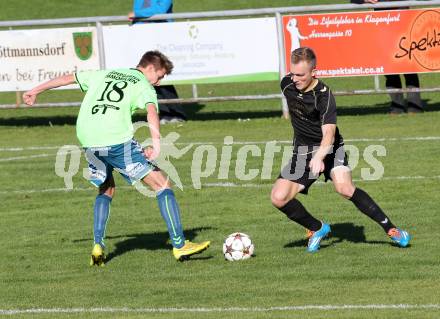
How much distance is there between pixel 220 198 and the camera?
1345cm

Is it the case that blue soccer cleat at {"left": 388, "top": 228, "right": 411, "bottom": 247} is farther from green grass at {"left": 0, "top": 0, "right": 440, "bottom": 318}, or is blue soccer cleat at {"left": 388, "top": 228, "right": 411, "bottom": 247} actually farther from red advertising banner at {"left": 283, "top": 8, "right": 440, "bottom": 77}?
red advertising banner at {"left": 283, "top": 8, "right": 440, "bottom": 77}

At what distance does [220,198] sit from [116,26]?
7.22 m

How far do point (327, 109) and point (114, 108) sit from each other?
1.89m

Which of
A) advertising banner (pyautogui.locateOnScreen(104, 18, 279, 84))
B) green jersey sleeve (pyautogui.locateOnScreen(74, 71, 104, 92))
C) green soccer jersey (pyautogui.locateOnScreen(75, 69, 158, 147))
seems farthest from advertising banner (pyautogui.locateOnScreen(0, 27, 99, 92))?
green soccer jersey (pyautogui.locateOnScreen(75, 69, 158, 147))

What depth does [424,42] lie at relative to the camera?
1872 centimetres

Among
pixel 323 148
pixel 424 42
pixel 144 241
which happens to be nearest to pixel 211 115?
pixel 424 42

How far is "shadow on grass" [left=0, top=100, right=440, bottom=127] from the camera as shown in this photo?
20.4 metres

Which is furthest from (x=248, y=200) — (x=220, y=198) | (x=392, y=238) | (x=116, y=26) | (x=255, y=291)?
(x=116, y=26)

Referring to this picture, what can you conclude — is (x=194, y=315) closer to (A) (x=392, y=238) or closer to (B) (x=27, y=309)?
(B) (x=27, y=309)

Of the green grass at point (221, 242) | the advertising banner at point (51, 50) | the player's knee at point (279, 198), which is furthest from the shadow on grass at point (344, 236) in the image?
the advertising banner at point (51, 50)

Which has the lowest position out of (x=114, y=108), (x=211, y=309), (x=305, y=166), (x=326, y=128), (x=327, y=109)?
(x=211, y=309)

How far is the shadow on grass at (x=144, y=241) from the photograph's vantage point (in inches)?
423

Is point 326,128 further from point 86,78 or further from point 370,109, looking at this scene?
point 370,109

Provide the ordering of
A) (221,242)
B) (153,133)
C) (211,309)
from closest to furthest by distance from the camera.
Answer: (211,309), (153,133), (221,242)
